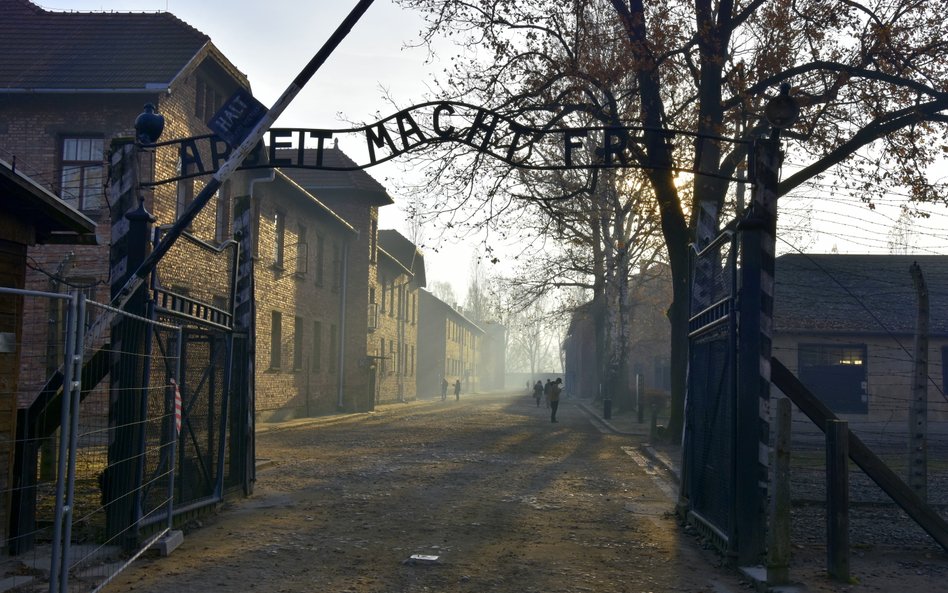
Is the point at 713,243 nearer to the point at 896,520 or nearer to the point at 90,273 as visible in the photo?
the point at 896,520

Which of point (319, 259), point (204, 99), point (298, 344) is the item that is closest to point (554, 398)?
point (298, 344)

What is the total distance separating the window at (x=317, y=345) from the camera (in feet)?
119

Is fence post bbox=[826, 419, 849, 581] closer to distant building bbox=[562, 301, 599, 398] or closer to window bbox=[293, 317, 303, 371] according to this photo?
window bbox=[293, 317, 303, 371]

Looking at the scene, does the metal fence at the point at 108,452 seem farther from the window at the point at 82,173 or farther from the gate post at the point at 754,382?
the window at the point at 82,173

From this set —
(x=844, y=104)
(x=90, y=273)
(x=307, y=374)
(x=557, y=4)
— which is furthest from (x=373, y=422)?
(x=844, y=104)

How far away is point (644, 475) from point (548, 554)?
755 cm

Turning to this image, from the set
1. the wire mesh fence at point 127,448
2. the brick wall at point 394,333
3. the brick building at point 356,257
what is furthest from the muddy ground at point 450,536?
the brick wall at point 394,333

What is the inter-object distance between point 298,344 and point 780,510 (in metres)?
27.7

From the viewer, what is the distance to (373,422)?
31.4 metres

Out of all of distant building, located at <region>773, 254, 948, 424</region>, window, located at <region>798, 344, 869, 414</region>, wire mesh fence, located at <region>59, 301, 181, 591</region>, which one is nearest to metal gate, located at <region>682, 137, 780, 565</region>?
wire mesh fence, located at <region>59, 301, 181, 591</region>

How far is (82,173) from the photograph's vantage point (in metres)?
22.1

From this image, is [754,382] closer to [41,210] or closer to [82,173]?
[41,210]

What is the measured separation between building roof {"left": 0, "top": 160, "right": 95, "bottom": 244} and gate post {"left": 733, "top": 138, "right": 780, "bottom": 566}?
5.81 m

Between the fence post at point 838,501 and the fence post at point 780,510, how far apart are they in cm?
37
